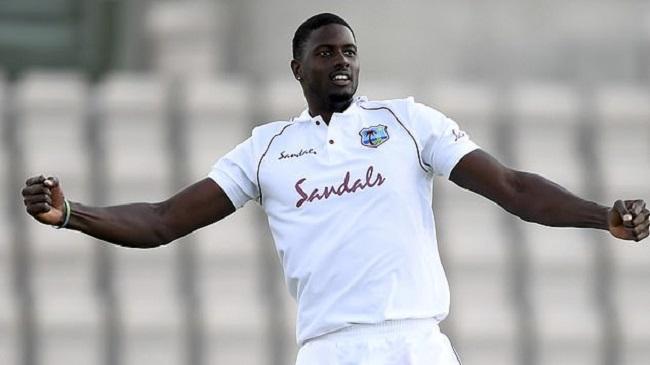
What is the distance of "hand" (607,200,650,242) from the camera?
3.78m

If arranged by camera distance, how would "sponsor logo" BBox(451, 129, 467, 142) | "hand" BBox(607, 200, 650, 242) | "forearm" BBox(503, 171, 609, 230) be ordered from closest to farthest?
1. "hand" BBox(607, 200, 650, 242)
2. "forearm" BBox(503, 171, 609, 230)
3. "sponsor logo" BBox(451, 129, 467, 142)

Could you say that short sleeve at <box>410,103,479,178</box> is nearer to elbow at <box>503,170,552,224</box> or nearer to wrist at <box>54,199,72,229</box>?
elbow at <box>503,170,552,224</box>

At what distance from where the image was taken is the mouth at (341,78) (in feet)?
13.9

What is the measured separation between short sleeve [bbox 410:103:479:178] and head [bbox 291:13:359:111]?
0.19m

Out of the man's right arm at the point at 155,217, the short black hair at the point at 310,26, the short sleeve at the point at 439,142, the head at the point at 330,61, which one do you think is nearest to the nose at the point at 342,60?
the head at the point at 330,61

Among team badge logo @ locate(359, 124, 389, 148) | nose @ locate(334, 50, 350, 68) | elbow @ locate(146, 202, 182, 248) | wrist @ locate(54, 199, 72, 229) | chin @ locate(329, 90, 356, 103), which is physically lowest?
elbow @ locate(146, 202, 182, 248)

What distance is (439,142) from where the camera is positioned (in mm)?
4137

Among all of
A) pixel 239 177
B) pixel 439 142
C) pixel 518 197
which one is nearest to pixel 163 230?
pixel 239 177

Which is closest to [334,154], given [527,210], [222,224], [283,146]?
[283,146]

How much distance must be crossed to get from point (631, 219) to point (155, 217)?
50.5 inches

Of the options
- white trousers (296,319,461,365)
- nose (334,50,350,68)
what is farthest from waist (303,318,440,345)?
nose (334,50,350,68)

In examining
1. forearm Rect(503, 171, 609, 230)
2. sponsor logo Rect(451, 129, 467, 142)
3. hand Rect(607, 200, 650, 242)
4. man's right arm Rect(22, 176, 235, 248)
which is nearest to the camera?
hand Rect(607, 200, 650, 242)

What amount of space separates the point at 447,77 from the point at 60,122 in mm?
1860

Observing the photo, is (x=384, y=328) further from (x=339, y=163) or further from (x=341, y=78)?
(x=341, y=78)
